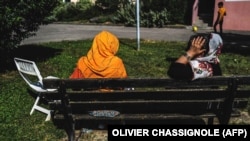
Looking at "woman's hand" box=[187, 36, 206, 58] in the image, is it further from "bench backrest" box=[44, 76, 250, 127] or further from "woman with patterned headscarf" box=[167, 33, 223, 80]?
"bench backrest" box=[44, 76, 250, 127]

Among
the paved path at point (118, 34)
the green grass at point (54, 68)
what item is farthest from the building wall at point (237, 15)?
the green grass at point (54, 68)

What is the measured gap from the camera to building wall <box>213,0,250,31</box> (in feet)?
71.5

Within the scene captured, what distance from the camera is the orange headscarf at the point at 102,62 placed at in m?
5.16

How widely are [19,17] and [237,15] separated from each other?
653 inches

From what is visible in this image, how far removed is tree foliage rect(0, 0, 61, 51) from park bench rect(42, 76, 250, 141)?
3876 millimetres

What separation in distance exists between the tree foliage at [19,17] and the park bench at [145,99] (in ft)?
12.7

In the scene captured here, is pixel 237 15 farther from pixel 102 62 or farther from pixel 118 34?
pixel 102 62

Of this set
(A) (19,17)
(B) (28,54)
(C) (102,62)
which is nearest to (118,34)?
(B) (28,54)

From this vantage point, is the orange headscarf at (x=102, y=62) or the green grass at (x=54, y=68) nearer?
the orange headscarf at (x=102, y=62)

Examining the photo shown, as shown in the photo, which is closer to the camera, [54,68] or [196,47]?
[196,47]

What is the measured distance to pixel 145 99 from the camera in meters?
4.47

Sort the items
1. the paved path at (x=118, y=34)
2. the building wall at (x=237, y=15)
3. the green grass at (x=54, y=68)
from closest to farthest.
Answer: the green grass at (x=54, y=68)
the paved path at (x=118, y=34)
the building wall at (x=237, y=15)
